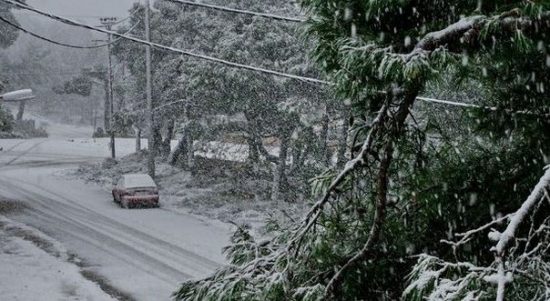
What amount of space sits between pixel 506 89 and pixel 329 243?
72.9 inches

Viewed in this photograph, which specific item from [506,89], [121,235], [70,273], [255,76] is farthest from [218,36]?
[506,89]

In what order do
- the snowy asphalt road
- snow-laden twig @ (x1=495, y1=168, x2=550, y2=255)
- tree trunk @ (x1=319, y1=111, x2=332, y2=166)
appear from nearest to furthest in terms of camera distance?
1. snow-laden twig @ (x1=495, y1=168, x2=550, y2=255)
2. the snowy asphalt road
3. tree trunk @ (x1=319, y1=111, x2=332, y2=166)

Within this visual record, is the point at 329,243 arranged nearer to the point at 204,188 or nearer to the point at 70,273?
the point at 70,273

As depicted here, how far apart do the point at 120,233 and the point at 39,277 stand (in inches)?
202

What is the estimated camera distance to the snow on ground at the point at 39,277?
13.8m

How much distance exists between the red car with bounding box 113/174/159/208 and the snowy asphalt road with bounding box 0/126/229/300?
54cm

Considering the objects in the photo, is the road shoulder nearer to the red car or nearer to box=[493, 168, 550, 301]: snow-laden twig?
the red car

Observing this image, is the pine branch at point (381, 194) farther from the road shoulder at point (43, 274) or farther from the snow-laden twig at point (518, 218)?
the road shoulder at point (43, 274)

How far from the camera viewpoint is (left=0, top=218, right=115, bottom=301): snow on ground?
13812mm

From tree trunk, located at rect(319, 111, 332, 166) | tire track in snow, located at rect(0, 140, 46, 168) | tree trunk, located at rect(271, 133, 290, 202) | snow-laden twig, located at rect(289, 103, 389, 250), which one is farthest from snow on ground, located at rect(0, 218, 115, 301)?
tire track in snow, located at rect(0, 140, 46, 168)

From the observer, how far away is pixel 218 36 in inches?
1024

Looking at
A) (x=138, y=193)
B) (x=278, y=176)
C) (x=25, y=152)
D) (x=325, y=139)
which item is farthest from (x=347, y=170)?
Result: (x=25, y=152)

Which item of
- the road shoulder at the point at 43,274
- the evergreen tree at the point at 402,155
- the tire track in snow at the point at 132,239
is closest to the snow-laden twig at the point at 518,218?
the evergreen tree at the point at 402,155

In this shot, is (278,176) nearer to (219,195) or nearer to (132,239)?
(219,195)
